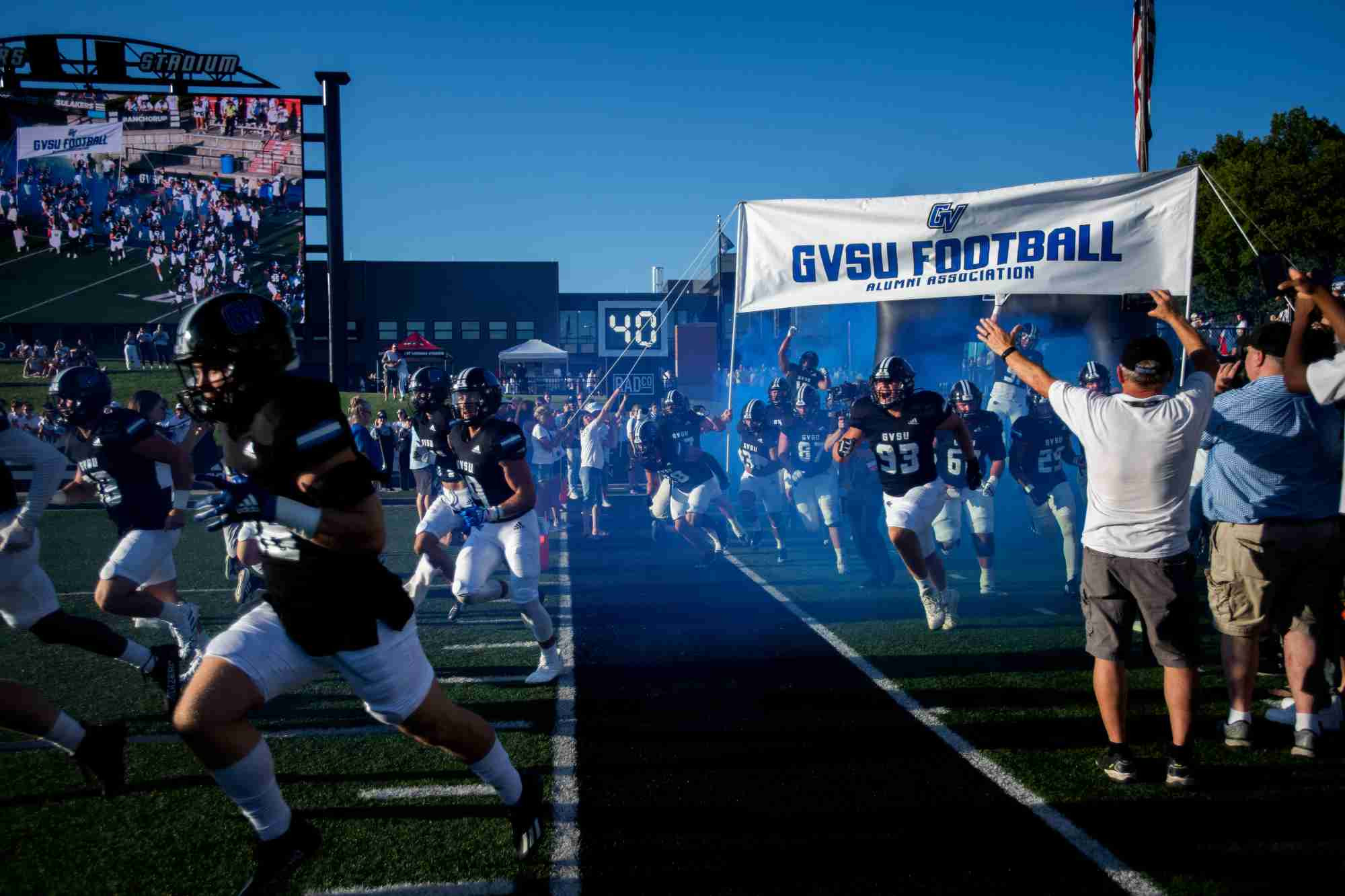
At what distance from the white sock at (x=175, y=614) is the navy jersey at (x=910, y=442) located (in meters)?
5.14

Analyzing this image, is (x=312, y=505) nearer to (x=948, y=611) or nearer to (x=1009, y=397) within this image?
(x=948, y=611)

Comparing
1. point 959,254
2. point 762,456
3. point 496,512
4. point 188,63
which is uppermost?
point 188,63

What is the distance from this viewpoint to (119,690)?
600 centimetres

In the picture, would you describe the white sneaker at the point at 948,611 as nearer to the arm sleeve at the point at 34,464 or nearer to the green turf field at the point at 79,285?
the arm sleeve at the point at 34,464

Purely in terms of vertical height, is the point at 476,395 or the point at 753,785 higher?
the point at 476,395

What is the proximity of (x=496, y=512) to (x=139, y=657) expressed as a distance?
2.15 metres

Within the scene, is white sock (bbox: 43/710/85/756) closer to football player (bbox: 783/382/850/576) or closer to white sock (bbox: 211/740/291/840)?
white sock (bbox: 211/740/291/840)

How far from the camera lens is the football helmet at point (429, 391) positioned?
7.81 metres

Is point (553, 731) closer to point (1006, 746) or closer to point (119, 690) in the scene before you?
point (1006, 746)

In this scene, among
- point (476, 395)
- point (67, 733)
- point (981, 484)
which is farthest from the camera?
point (981, 484)

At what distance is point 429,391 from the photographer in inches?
308

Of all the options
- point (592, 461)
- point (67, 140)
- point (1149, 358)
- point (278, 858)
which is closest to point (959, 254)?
point (1149, 358)

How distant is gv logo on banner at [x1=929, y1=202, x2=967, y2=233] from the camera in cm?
824

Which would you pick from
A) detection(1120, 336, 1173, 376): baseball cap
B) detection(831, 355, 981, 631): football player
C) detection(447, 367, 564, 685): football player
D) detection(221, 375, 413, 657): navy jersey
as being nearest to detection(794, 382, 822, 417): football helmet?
detection(831, 355, 981, 631): football player
